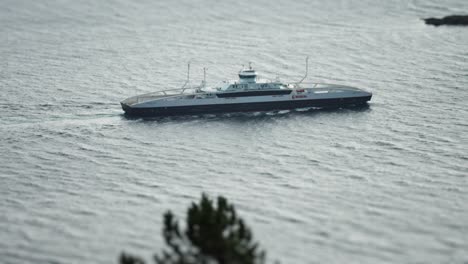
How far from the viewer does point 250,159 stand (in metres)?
125

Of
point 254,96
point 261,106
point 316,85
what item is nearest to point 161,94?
Result: point 254,96

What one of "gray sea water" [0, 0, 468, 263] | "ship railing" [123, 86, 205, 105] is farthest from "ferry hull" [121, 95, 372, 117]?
"ship railing" [123, 86, 205, 105]

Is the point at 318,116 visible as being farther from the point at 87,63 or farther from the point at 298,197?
the point at 87,63

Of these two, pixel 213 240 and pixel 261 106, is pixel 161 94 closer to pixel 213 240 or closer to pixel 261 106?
pixel 261 106

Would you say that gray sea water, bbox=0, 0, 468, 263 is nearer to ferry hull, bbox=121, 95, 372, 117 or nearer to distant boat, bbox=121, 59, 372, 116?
ferry hull, bbox=121, 95, 372, 117

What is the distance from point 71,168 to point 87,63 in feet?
210

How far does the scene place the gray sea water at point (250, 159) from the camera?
9719 centimetres

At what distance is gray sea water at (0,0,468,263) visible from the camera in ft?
319

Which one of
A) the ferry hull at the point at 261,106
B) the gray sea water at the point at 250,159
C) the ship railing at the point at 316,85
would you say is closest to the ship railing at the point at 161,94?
the gray sea water at the point at 250,159

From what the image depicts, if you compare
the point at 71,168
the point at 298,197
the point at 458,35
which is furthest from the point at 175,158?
the point at 458,35

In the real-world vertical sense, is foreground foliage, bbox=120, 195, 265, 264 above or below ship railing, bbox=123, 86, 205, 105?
below

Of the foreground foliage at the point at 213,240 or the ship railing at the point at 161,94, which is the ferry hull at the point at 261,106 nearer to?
the ship railing at the point at 161,94

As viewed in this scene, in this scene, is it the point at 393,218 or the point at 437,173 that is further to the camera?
the point at 437,173

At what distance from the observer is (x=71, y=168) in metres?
120
